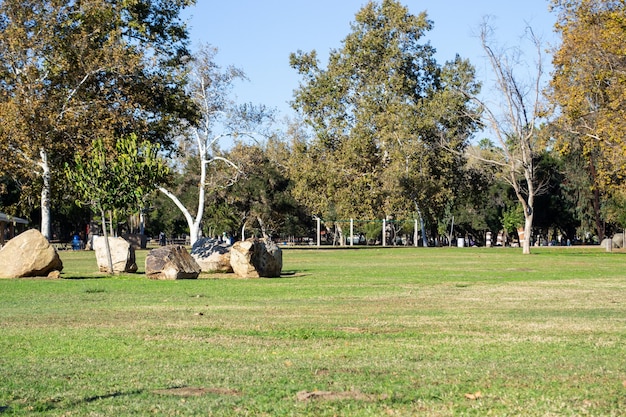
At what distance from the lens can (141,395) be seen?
7.98 metres

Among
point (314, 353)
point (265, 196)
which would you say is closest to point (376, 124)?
point (265, 196)

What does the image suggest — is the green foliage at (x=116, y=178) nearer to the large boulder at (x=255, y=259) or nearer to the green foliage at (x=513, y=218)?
the large boulder at (x=255, y=259)

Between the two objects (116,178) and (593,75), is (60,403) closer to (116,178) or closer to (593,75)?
(116,178)

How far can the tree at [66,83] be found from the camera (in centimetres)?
3859

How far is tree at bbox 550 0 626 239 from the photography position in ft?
135

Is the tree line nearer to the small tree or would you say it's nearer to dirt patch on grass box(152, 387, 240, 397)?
the small tree

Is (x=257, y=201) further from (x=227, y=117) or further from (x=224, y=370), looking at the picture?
(x=224, y=370)

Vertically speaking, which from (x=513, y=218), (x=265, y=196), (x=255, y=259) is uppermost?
(x=265, y=196)

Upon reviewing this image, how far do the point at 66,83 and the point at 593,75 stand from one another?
23.9 metres

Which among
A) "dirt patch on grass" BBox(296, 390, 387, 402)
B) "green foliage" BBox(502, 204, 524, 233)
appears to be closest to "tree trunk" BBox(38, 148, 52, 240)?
"dirt patch on grass" BBox(296, 390, 387, 402)

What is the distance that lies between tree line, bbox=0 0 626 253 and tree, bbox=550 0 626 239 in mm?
101

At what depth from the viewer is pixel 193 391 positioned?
818 centimetres

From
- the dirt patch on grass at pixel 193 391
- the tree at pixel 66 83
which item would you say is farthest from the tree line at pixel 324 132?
the dirt patch on grass at pixel 193 391

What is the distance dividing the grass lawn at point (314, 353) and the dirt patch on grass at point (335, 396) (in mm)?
17
